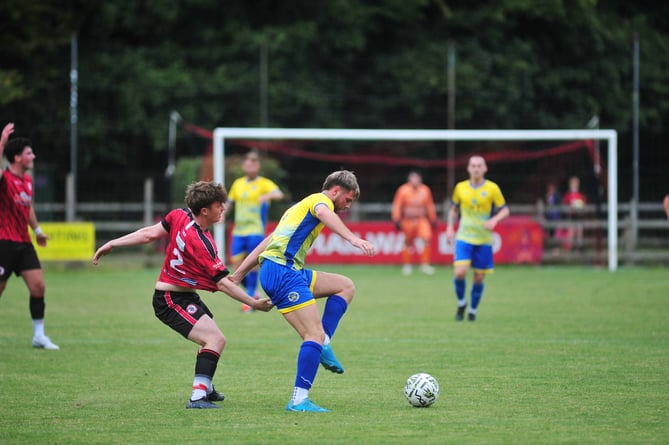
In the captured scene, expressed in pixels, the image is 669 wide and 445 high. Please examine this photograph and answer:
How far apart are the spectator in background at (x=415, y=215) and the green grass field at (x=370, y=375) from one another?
588 centimetres

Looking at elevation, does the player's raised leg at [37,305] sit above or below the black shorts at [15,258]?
below

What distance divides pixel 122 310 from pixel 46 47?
18021 millimetres

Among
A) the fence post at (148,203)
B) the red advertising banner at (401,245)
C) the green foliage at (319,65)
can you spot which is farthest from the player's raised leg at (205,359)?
the green foliage at (319,65)

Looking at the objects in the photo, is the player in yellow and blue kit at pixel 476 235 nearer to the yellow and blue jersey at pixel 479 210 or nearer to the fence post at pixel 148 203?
the yellow and blue jersey at pixel 479 210

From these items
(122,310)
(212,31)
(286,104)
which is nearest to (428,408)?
(122,310)

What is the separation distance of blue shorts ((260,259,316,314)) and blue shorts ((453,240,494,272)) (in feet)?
21.8

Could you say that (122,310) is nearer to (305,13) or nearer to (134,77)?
(134,77)

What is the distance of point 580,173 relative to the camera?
26.6 metres

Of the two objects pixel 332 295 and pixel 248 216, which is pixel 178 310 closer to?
pixel 332 295

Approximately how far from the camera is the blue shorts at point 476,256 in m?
14.1

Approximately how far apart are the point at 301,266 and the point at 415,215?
51.2 feet

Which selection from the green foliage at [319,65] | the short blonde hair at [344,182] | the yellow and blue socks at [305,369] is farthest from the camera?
the green foliage at [319,65]

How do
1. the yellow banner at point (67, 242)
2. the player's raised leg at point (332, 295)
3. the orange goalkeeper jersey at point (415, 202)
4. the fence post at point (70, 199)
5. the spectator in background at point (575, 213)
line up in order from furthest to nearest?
the spectator in background at point (575, 213) < the fence post at point (70, 199) < the yellow banner at point (67, 242) < the orange goalkeeper jersey at point (415, 202) < the player's raised leg at point (332, 295)

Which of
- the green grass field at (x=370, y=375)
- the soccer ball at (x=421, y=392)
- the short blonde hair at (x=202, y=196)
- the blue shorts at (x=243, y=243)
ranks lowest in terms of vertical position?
the green grass field at (x=370, y=375)
